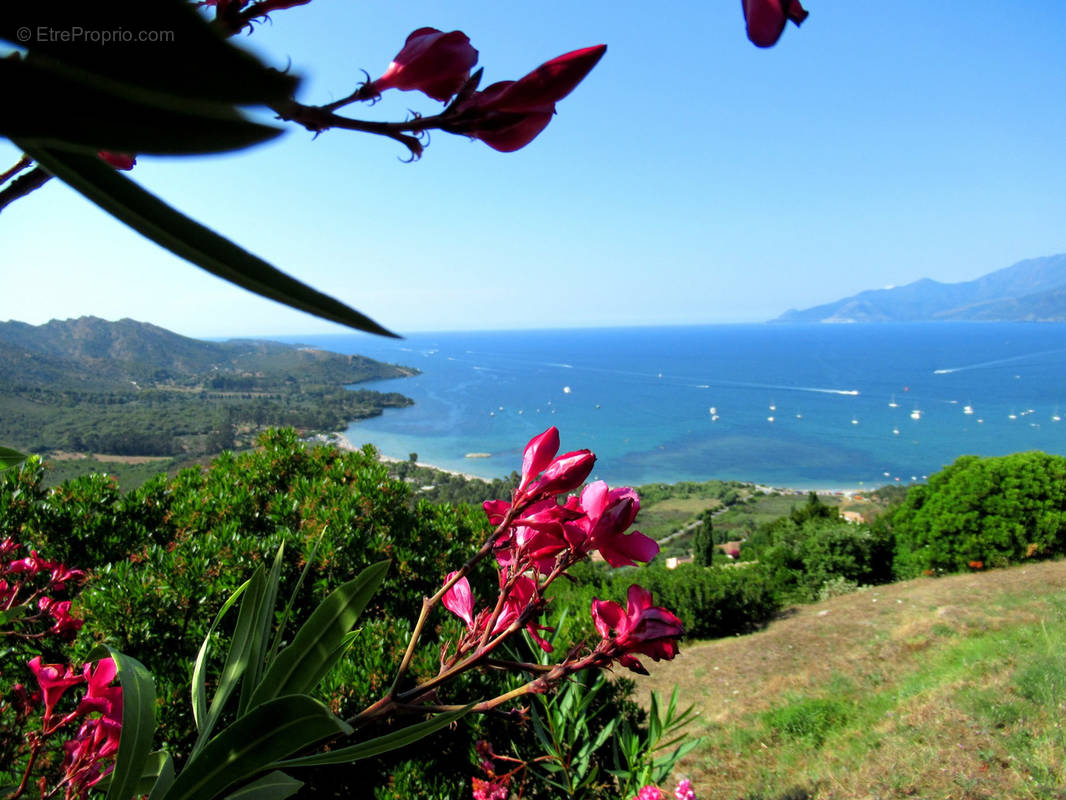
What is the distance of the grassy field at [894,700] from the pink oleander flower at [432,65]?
13.6ft

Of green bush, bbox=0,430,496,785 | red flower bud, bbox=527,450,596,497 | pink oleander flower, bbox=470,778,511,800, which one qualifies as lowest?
pink oleander flower, bbox=470,778,511,800

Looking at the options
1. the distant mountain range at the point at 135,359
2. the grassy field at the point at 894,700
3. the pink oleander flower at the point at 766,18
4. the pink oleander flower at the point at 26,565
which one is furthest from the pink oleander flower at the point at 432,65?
the distant mountain range at the point at 135,359

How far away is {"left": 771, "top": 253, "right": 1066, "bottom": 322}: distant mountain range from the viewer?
152m

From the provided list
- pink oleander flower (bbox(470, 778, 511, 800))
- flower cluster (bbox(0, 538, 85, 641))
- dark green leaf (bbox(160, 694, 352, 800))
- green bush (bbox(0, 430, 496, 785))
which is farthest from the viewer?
green bush (bbox(0, 430, 496, 785))

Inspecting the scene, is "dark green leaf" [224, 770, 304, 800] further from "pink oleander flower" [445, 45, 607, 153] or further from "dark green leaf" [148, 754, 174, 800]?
"pink oleander flower" [445, 45, 607, 153]

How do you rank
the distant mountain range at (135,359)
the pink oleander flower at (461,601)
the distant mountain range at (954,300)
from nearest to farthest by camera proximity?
the pink oleander flower at (461,601) → the distant mountain range at (135,359) → the distant mountain range at (954,300)

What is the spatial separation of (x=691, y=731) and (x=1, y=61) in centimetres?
534

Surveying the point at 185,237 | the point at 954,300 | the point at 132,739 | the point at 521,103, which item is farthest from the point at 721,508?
the point at 954,300

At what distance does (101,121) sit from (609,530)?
49cm

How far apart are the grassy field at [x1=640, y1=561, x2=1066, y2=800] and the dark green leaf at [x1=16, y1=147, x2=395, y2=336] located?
4.17 metres

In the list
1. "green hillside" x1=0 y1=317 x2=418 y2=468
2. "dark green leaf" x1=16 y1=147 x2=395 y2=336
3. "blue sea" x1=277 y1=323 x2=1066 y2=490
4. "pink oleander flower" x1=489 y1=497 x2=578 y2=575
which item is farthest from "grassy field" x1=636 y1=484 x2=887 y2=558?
"dark green leaf" x1=16 y1=147 x2=395 y2=336

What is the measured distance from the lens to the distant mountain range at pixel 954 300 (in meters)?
152
